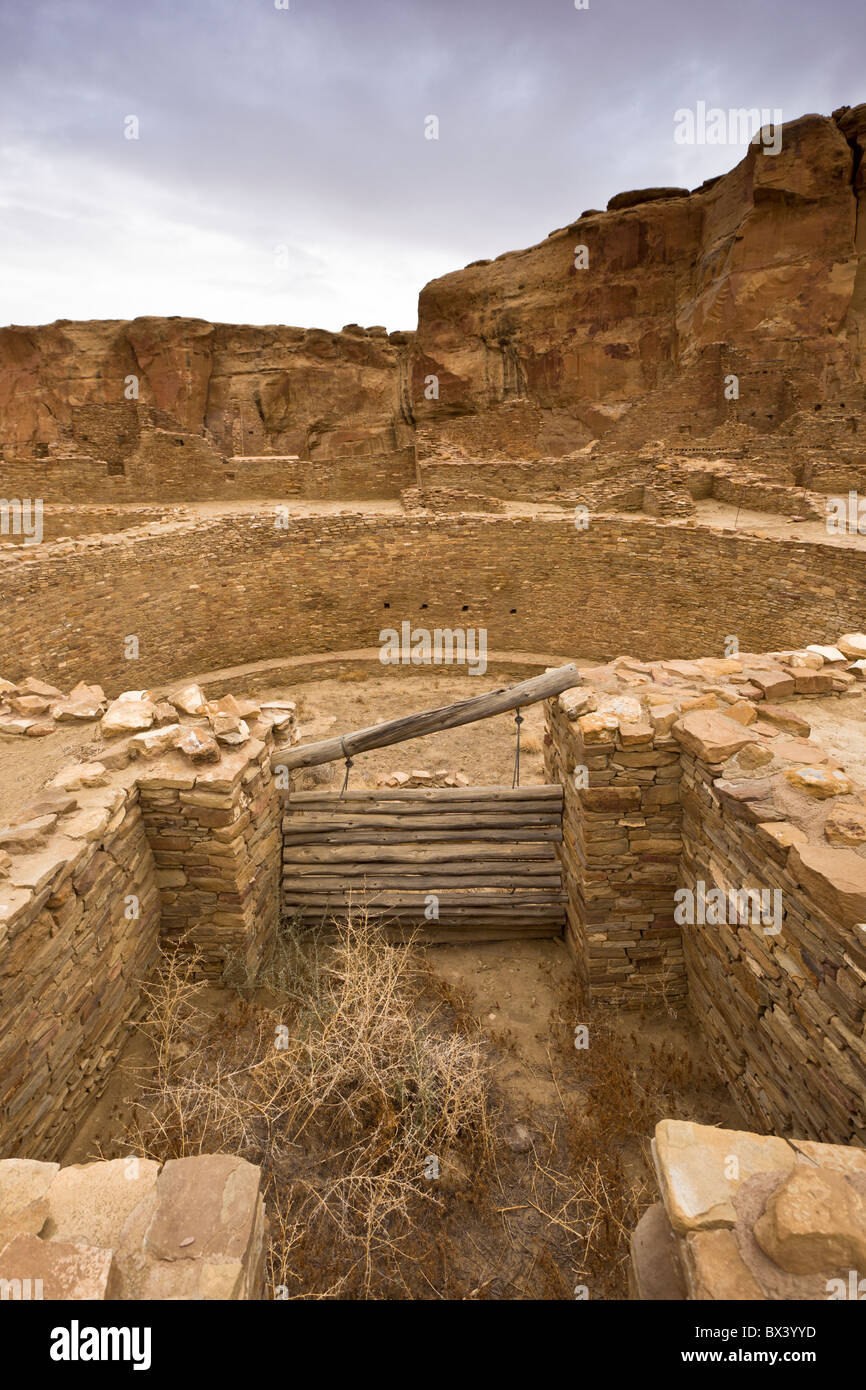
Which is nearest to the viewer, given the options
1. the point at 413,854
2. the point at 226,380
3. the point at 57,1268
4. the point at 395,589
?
the point at 57,1268

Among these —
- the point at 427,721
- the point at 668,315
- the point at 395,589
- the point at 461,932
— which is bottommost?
the point at 461,932

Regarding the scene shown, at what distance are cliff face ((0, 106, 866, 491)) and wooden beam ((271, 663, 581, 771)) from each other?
11.6 meters

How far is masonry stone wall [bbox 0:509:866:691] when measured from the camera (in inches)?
387

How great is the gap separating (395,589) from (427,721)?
7.23 metres

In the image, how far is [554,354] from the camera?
1936 cm

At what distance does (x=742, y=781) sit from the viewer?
146 inches

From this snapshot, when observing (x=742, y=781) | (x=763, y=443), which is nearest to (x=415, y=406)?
(x=763, y=443)

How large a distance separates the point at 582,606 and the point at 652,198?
14.4 metres

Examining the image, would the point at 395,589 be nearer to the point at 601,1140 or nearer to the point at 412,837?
the point at 412,837

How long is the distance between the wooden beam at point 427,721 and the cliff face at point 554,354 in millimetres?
11590

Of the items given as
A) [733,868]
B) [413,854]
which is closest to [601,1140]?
[733,868]

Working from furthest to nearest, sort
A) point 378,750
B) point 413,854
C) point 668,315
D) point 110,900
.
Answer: point 668,315
point 378,750
point 413,854
point 110,900

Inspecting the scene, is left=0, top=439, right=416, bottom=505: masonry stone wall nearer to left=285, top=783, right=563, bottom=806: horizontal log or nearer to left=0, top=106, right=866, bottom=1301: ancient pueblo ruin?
left=0, top=106, right=866, bottom=1301: ancient pueblo ruin
